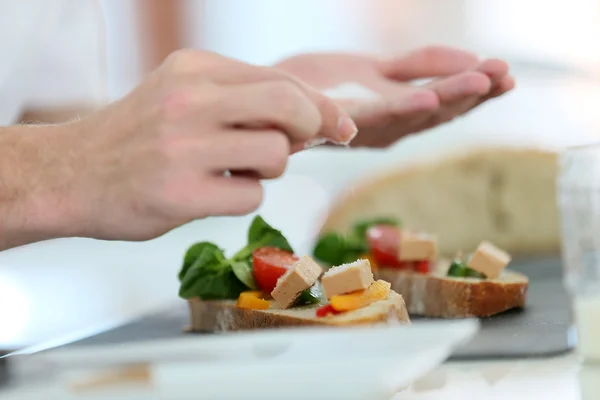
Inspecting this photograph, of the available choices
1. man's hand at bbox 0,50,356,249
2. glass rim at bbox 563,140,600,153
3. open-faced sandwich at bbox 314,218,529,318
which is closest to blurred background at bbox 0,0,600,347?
open-faced sandwich at bbox 314,218,529,318

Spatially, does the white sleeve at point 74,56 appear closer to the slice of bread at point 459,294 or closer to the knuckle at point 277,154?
the slice of bread at point 459,294

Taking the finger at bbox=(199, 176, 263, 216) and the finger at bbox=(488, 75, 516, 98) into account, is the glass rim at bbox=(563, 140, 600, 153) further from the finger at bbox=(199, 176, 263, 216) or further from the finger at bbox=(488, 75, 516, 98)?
the finger at bbox=(199, 176, 263, 216)

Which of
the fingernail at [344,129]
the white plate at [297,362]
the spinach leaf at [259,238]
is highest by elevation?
the fingernail at [344,129]

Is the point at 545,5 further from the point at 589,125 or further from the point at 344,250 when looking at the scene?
the point at 344,250

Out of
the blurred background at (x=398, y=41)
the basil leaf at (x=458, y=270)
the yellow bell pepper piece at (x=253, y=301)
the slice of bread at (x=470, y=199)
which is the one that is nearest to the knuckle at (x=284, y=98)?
the yellow bell pepper piece at (x=253, y=301)

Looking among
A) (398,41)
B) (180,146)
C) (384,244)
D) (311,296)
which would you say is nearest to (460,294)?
(384,244)

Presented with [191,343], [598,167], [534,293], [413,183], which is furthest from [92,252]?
[191,343]

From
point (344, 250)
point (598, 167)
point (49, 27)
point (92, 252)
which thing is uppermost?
point (49, 27)

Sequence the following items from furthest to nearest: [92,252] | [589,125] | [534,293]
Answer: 1. [589,125]
2. [92,252]
3. [534,293]

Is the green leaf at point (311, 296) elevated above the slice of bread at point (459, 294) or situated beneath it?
elevated above
